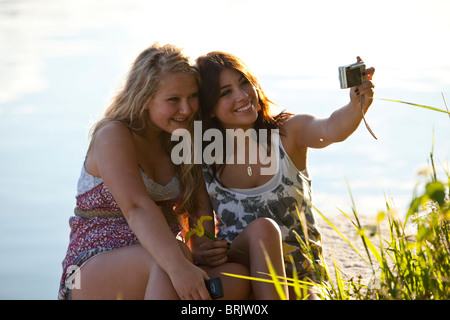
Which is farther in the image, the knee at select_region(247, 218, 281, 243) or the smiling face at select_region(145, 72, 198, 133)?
the smiling face at select_region(145, 72, 198, 133)

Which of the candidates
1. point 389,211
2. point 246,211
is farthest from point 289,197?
point 389,211

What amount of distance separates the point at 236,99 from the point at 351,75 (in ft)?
2.07

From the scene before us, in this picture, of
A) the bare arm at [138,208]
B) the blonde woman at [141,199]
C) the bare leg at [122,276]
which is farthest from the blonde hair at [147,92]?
the bare leg at [122,276]

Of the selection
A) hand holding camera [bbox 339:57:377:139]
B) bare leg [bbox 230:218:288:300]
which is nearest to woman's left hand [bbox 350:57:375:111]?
hand holding camera [bbox 339:57:377:139]

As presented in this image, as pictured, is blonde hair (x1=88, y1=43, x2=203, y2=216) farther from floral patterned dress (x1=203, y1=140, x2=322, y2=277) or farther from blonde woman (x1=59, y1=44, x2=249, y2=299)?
floral patterned dress (x1=203, y1=140, x2=322, y2=277)

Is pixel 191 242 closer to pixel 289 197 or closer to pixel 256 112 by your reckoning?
pixel 289 197

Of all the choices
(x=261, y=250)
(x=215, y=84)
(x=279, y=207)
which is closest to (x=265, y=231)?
(x=261, y=250)

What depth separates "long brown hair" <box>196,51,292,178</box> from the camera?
114 inches

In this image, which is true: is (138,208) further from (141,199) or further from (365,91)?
(365,91)

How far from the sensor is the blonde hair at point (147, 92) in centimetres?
275

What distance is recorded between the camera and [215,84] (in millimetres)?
2893

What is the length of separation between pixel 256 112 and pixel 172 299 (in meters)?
1.11

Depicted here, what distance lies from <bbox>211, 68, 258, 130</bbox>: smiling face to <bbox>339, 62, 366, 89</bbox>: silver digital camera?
0.54 metres

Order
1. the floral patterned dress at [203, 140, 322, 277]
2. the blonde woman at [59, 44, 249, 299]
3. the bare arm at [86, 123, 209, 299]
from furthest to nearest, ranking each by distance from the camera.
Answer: the floral patterned dress at [203, 140, 322, 277] < the blonde woman at [59, 44, 249, 299] < the bare arm at [86, 123, 209, 299]
